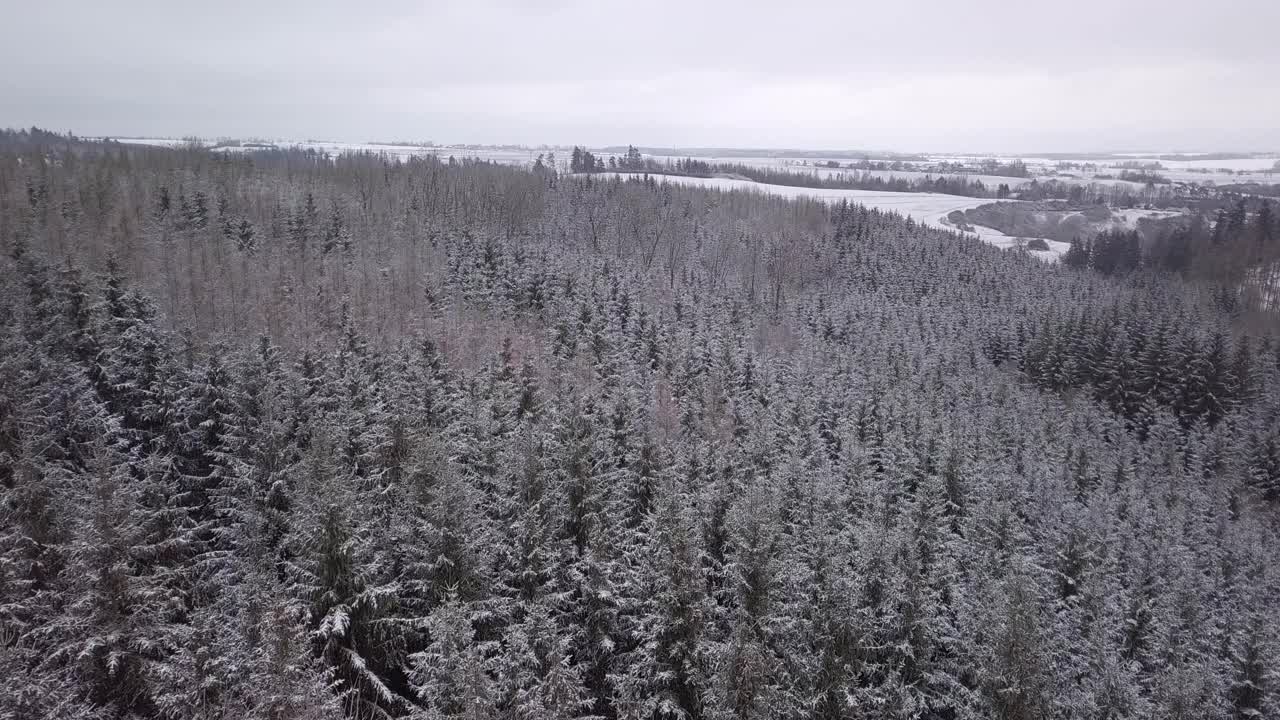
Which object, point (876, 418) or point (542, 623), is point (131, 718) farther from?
point (876, 418)

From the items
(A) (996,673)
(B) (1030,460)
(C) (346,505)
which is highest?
(C) (346,505)

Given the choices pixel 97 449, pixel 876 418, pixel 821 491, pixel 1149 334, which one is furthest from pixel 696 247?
pixel 97 449

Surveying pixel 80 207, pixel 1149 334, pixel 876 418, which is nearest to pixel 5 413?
pixel 876 418

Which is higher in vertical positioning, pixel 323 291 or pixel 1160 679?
pixel 323 291

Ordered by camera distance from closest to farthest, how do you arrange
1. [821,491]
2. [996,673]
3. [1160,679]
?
[996,673] < [1160,679] < [821,491]

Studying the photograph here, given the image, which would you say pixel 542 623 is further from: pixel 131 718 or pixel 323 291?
pixel 323 291

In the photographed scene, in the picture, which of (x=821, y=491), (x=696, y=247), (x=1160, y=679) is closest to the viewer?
(x=1160, y=679)

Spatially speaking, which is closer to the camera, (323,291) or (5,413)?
(5,413)
